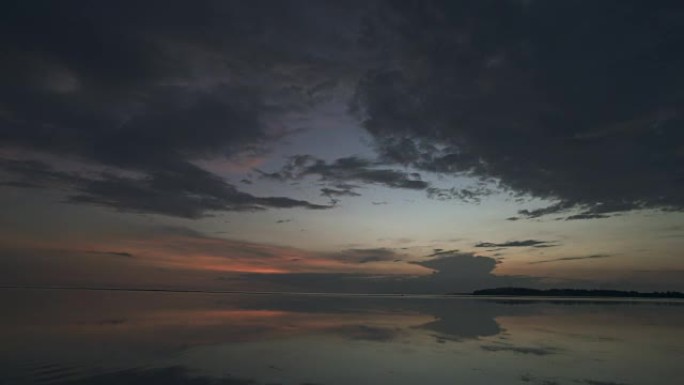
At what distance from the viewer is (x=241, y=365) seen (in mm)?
18766

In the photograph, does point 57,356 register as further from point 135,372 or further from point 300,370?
point 300,370

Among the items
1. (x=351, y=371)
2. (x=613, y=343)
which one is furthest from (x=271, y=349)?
(x=613, y=343)

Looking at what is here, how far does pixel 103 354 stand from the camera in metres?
20.0

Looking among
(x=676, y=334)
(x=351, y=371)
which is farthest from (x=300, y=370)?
(x=676, y=334)

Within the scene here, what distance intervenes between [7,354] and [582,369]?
21.1 meters

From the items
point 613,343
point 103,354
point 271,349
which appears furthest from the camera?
point 613,343

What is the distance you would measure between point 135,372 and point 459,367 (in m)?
11.3

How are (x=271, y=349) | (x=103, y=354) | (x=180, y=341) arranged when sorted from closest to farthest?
(x=103, y=354) → (x=271, y=349) → (x=180, y=341)

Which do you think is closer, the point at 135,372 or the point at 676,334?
Result: the point at 135,372

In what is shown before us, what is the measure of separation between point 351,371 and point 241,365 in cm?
404

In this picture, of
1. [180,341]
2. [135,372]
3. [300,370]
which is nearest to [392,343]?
[300,370]

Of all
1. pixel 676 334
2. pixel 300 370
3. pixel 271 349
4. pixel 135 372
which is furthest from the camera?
pixel 676 334

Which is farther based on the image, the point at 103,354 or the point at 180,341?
the point at 180,341

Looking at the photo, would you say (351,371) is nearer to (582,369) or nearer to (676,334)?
(582,369)
